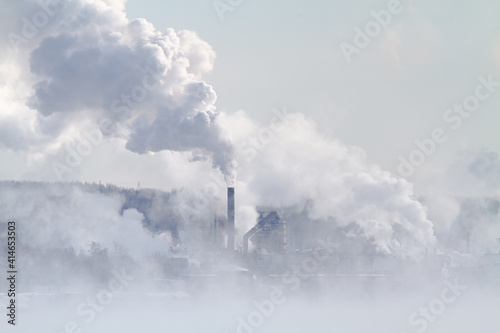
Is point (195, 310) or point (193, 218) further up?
point (193, 218)

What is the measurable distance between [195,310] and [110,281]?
9.83 meters

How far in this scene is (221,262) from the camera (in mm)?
102688

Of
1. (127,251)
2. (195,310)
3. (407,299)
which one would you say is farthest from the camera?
(407,299)

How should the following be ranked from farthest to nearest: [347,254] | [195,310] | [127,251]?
1. [347,254]
2. [127,251]
3. [195,310]

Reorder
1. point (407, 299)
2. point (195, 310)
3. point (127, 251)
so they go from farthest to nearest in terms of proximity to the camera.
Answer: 1. point (407, 299)
2. point (127, 251)
3. point (195, 310)

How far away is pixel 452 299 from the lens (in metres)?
108

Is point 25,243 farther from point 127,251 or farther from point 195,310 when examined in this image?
point 195,310

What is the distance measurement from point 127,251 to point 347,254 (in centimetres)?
2669

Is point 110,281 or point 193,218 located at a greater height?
point 193,218

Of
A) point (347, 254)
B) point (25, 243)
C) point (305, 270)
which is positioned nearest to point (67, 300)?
point (25, 243)

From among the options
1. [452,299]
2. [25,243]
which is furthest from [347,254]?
[25,243]

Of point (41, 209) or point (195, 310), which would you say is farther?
point (41, 209)

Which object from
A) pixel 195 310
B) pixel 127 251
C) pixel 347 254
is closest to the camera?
pixel 195 310

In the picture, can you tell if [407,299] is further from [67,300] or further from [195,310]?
[67,300]
